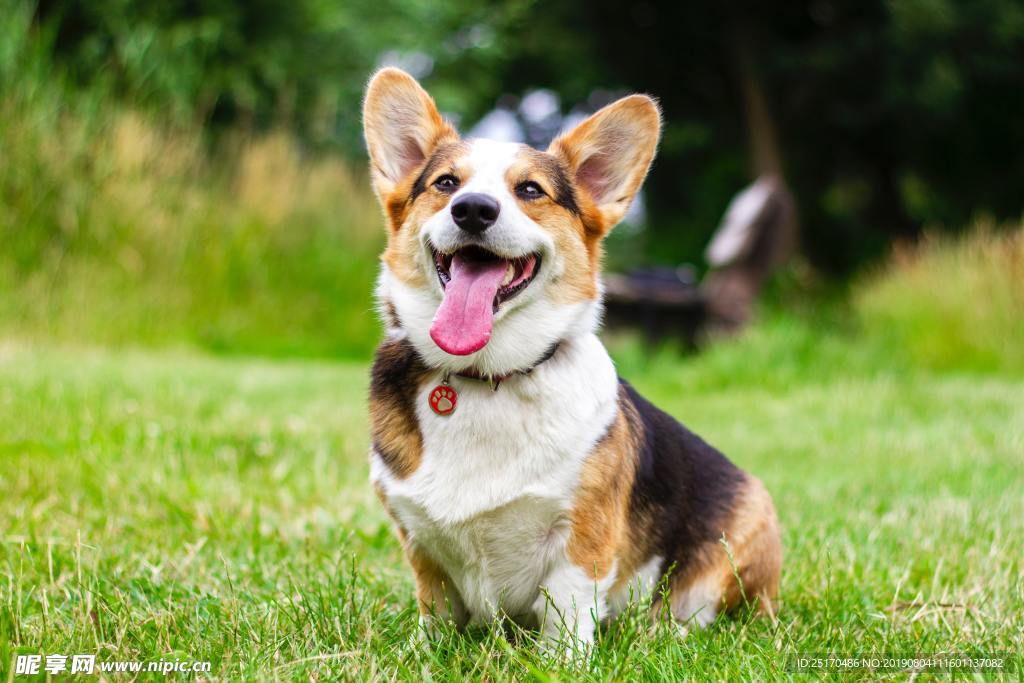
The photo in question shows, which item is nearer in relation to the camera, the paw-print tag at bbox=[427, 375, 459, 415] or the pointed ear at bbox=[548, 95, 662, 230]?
the paw-print tag at bbox=[427, 375, 459, 415]

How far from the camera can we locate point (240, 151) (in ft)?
34.2

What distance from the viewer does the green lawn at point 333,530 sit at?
2.16m

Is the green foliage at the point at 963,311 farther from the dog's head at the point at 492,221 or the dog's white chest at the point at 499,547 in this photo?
the dog's white chest at the point at 499,547

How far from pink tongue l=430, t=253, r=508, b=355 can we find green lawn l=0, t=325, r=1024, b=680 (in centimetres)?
68

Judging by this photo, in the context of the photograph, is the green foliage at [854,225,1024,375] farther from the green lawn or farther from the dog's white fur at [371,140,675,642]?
the dog's white fur at [371,140,675,642]

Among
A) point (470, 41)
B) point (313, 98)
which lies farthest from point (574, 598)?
point (470, 41)

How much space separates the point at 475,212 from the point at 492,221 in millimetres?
56

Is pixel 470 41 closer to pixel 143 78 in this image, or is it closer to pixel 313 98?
pixel 313 98

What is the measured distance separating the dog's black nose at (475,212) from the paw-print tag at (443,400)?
0.42 meters

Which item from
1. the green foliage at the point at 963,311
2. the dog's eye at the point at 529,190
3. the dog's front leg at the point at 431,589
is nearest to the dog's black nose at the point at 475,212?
the dog's eye at the point at 529,190

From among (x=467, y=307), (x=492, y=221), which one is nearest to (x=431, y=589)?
(x=467, y=307)

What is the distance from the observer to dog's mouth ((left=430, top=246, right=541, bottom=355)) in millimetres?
2361

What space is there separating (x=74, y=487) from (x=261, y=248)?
621cm

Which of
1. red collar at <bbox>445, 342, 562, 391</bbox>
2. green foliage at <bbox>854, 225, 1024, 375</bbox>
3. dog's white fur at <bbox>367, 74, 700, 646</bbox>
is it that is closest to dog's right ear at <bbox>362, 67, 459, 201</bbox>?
dog's white fur at <bbox>367, 74, 700, 646</bbox>
